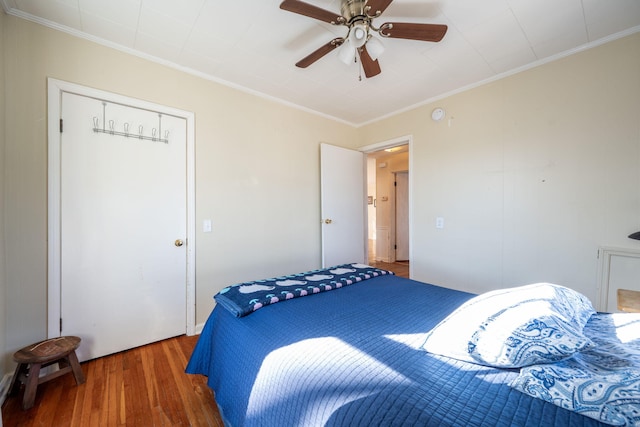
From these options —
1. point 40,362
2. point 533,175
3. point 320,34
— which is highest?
point 320,34

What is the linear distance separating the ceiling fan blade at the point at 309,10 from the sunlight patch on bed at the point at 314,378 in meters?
1.64

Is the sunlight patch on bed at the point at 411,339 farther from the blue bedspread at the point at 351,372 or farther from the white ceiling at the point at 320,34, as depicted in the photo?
the white ceiling at the point at 320,34

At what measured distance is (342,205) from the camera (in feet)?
11.5

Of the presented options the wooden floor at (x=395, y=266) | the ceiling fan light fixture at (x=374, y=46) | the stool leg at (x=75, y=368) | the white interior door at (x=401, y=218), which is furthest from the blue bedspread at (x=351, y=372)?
the white interior door at (x=401, y=218)

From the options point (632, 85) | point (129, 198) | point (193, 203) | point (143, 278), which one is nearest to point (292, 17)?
point (193, 203)

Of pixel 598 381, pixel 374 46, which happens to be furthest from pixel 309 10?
pixel 598 381

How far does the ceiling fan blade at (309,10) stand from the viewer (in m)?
1.32

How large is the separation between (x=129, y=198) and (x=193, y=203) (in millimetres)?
472

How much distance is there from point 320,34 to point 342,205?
206 centimetres

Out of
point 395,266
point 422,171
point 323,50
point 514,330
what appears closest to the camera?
point 514,330

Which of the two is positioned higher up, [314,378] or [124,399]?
[314,378]

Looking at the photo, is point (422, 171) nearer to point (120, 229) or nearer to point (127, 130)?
point (127, 130)

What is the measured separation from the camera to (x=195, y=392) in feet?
5.27

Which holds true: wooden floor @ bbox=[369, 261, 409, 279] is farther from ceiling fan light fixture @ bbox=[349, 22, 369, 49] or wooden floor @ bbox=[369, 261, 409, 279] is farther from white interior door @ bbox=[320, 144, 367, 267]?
ceiling fan light fixture @ bbox=[349, 22, 369, 49]
